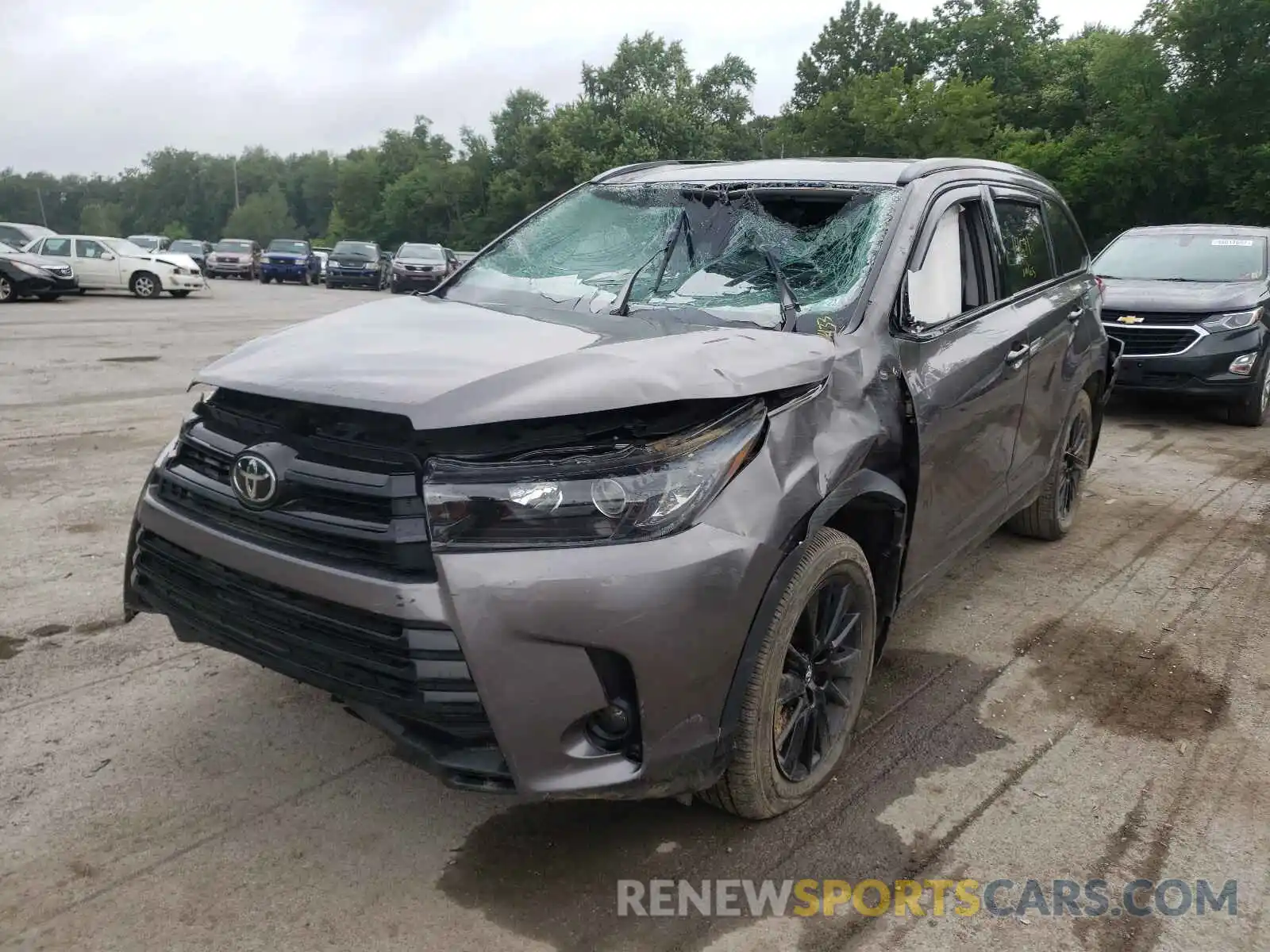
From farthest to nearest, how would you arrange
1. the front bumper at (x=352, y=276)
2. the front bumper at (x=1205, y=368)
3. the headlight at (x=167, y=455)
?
1. the front bumper at (x=352, y=276)
2. the front bumper at (x=1205, y=368)
3. the headlight at (x=167, y=455)

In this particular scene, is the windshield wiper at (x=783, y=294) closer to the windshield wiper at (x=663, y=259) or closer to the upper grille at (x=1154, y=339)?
the windshield wiper at (x=663, y=259)

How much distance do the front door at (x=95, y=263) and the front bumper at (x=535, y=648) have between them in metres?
24.8

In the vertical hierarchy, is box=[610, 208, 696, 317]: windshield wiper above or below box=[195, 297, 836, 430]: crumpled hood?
above

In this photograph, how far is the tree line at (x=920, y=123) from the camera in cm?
2395

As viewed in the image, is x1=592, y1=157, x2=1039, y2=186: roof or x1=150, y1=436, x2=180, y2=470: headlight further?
x1=592, y1=157, x2=1039, y2=186: roof

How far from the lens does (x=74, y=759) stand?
117 inches

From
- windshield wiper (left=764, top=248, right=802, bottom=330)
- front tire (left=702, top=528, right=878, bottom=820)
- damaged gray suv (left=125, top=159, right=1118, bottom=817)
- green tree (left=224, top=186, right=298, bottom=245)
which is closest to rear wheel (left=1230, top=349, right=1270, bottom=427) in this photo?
damaged gray suv (left=125, top=159, right=1118, bottom=817)

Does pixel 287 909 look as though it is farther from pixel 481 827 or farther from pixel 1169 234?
pixel 1169 234

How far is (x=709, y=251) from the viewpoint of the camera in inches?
137

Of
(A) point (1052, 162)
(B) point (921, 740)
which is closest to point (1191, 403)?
(B) point (921, 740)

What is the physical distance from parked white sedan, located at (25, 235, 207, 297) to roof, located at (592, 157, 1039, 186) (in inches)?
899

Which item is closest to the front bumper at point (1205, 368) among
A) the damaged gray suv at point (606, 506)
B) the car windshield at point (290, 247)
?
the damaged gray suv at point (606, 506)

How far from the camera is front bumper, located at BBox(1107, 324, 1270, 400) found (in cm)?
834

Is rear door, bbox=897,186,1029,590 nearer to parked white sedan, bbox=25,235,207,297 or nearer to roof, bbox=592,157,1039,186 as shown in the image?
roof, bbox=592,157,1039,186
